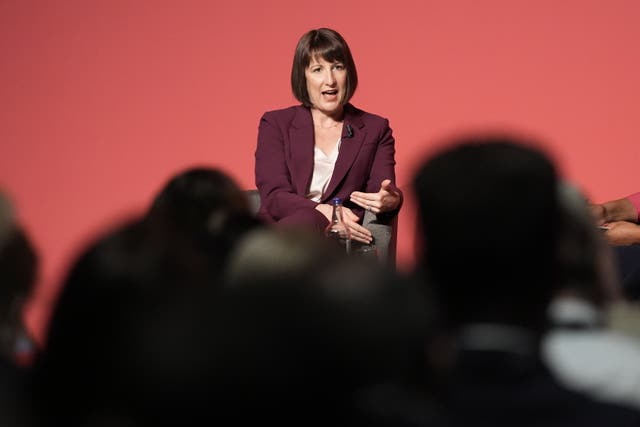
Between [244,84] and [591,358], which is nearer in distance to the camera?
[591,358]

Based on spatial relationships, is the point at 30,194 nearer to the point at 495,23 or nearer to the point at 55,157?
the point at 55,157

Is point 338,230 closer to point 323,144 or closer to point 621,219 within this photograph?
point 323,144

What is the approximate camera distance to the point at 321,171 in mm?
3539

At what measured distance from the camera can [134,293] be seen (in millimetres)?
1024

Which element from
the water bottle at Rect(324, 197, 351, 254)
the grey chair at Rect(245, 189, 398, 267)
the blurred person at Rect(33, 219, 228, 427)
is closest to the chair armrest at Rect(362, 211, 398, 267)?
the grey chair at Rect(245, 189, 398, 267)

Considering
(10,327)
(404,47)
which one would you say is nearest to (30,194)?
(404,47)

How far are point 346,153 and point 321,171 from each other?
0.12m

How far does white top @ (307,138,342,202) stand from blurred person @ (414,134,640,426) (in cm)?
239

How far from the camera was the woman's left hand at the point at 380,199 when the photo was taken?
128 inches

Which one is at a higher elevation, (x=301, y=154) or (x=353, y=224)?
(x=301, y=154)

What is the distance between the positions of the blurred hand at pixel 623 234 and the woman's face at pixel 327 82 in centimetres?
111

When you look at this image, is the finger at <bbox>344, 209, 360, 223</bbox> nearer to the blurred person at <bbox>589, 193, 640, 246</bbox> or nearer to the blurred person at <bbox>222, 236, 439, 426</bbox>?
the blurred person at <bbox>589, 193, 640, 246</bbox>

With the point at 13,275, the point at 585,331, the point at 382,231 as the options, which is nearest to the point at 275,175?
the point at 382,231

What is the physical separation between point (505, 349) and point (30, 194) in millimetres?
4073
